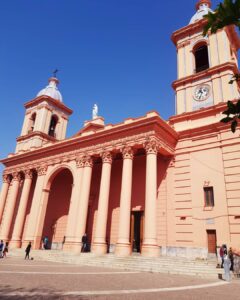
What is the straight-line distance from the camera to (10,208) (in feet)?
86.8

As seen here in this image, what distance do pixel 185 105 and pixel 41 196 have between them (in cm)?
1578

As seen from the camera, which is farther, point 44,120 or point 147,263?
point 44,120

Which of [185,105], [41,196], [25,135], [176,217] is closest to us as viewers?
[176,217]

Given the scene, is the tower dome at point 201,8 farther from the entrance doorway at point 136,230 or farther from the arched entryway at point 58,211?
the arched entryway at point 58,211

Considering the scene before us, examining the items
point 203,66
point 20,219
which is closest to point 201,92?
point 203,66

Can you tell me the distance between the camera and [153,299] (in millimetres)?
6301

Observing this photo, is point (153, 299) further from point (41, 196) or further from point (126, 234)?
point (41, 196)

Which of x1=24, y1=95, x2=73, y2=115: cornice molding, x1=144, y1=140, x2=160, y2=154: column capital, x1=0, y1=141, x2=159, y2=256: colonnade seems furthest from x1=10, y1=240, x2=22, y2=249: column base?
x1=24, y1=95, x2=73, y2=115: cornice molding

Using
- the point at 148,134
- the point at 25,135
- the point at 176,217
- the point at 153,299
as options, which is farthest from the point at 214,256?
the point at 25,135

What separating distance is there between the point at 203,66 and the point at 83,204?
633 inches

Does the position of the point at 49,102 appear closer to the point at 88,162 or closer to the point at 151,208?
the point at 88,162

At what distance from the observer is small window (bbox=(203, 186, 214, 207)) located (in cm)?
1783

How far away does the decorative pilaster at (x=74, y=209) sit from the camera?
19609 mm

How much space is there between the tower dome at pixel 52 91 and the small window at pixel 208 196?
2519 cm
